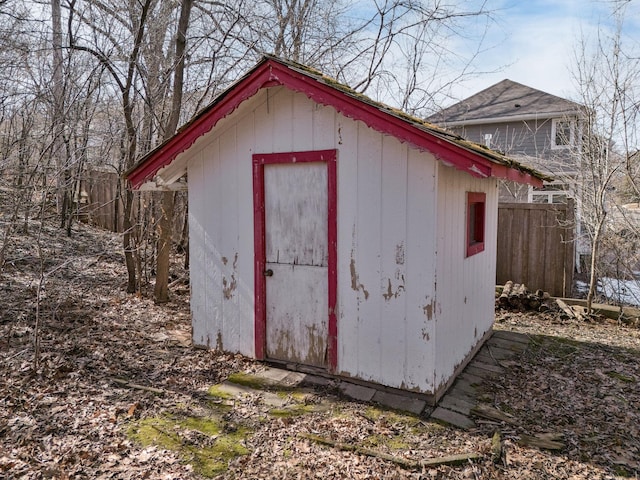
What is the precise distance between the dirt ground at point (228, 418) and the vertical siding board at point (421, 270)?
0.54m

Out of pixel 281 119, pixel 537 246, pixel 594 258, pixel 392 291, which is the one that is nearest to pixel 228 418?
pixel 392 291

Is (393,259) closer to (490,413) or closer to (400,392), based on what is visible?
(400,392)

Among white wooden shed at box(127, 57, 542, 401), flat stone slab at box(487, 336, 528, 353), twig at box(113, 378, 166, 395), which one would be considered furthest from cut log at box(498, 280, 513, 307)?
twig at box(113, 378, 166, 395)

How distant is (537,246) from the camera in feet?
27.9

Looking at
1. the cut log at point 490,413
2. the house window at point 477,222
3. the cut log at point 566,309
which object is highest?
the house window at point 477,222

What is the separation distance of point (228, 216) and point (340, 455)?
2.93 metres

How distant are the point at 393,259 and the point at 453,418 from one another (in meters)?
1.51

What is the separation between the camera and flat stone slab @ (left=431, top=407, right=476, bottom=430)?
3.82 meters

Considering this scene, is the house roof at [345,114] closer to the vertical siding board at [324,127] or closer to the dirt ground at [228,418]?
the vertical siding board at [324,127]

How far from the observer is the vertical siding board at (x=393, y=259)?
4.18 m

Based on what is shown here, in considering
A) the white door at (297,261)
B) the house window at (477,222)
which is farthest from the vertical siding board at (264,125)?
the house window at (477,222)

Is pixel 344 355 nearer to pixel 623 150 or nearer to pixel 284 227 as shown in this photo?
pixel 284 227

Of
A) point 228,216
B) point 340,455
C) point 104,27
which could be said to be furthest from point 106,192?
point 340,455

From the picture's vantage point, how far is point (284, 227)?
15.9 feet
